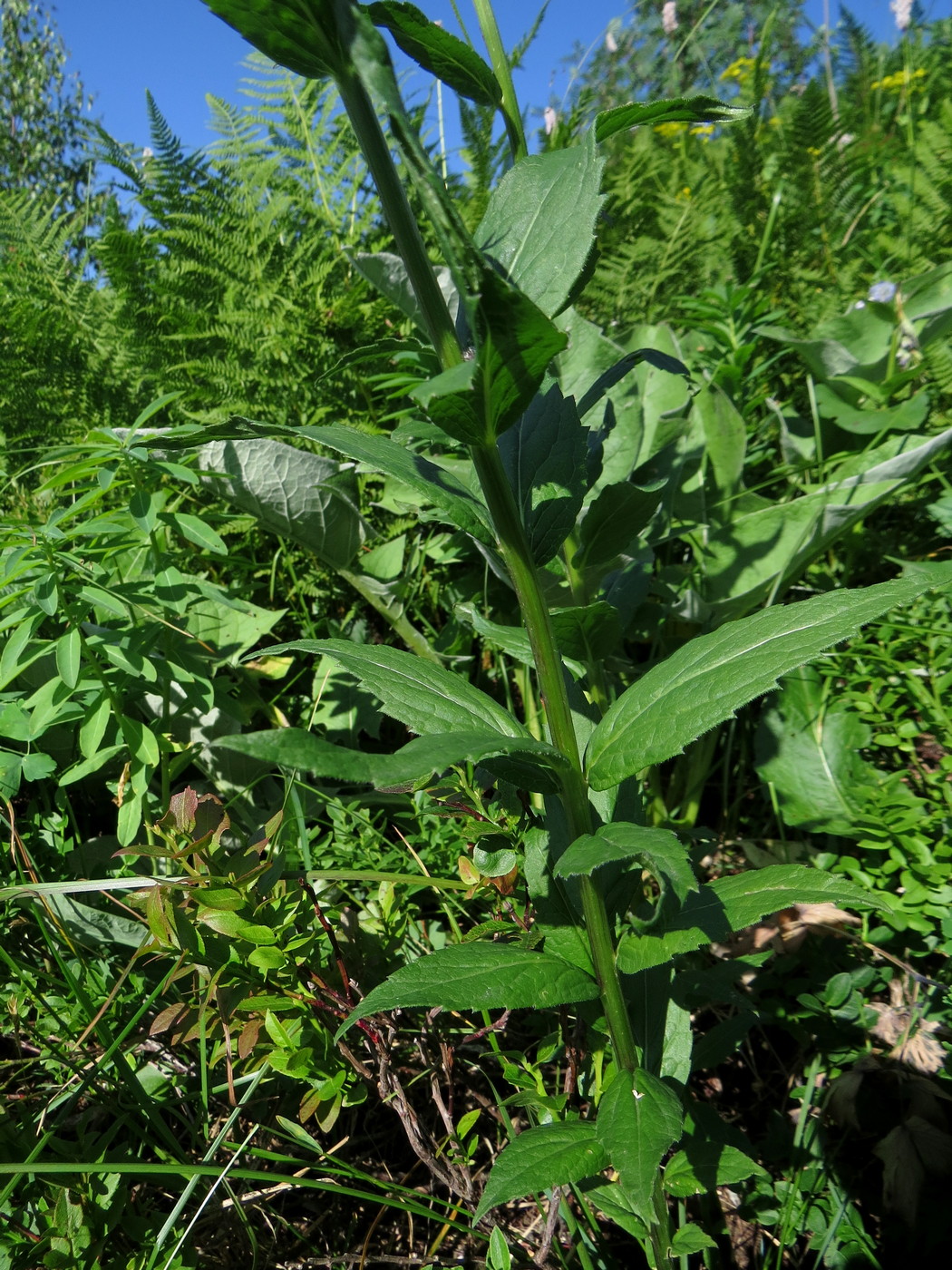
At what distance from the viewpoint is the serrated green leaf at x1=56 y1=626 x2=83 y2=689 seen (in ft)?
4.98

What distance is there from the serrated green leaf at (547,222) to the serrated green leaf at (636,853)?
1.72ft

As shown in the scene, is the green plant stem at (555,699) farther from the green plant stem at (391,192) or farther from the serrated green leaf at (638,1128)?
the green plant stem at (391,192)

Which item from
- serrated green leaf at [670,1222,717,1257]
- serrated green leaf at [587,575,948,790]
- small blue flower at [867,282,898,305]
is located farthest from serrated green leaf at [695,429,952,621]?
serrated green leaf at [670,1222,717,1257]

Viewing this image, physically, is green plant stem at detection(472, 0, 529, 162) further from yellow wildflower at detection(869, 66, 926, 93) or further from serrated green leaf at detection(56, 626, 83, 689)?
yellow wildflower at detection(869, 66, 926, 93)

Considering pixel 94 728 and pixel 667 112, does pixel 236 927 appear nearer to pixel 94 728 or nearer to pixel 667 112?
pixel 94 728

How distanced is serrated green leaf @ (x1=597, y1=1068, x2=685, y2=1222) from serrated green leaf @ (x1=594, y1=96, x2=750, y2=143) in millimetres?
1031

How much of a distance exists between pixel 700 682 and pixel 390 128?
583 millimetres

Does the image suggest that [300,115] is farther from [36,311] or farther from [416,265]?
[416,265]

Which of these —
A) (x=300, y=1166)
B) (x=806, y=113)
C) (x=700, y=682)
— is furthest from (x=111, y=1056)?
(x=806, y=113)

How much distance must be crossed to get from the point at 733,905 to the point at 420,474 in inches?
24.3

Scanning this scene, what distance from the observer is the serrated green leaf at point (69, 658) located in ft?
4.98

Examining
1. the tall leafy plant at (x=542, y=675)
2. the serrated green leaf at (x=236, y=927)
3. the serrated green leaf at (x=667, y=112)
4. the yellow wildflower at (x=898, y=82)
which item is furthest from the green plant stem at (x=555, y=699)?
the yellow wildflower at (x=898, y=82)

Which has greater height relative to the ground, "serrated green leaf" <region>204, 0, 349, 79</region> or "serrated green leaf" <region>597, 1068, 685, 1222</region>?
"serrated green leaf" <region>204, 0, 349, 79</region>

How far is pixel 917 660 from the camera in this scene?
1810 mm
